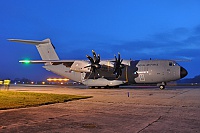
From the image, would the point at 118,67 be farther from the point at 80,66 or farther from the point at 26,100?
the point at 26,100

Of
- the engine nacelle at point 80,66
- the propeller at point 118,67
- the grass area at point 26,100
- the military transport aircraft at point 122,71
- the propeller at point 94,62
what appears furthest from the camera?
the engine nacelle at point 80,66

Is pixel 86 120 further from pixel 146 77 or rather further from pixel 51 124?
pixel 146 77

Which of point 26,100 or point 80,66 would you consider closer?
point 26,100

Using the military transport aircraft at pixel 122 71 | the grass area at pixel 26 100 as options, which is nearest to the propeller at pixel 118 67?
the military transport aircraft at pixel 122 71

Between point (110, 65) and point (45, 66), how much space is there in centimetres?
1093

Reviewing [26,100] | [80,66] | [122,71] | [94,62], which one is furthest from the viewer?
[80,66]

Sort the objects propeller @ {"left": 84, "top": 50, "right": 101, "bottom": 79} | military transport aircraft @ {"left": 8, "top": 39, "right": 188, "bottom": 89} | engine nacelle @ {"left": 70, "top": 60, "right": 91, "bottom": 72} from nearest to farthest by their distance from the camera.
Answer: military transport aircraft @ {"left": 8, "top": 39, "right": 188, "bottom": 89}
propeller @ {"left": 84, "top": 50, "right": 101, "bottom": 79}
engine nacelle @ {"left": 70, "top": 60, "right": 91, "bottom": 72}

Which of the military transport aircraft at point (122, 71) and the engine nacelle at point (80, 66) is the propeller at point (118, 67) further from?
the engine nacelle at point (80, 66)

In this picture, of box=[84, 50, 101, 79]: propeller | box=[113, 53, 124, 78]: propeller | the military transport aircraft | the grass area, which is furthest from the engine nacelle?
the grass area

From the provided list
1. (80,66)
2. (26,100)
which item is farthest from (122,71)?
(26,100)

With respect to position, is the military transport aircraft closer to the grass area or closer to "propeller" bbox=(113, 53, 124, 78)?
"propeller" bbox=(113, 53, 124, 78)

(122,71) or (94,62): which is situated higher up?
(94,62)

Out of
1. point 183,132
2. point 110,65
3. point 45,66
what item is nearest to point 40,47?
point 45,66

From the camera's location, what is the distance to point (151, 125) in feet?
24.8
